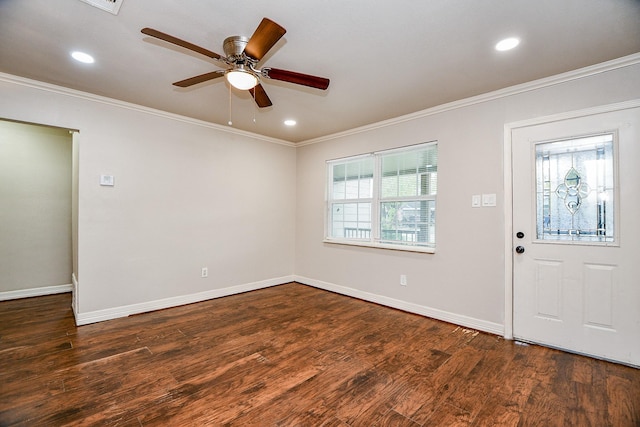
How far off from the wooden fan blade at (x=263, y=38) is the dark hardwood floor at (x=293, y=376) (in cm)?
227

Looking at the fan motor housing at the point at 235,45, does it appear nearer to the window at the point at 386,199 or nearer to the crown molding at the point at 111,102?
the crown molding at the point at 111,102

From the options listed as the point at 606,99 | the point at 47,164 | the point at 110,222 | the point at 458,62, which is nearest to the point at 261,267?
the point at 110,222

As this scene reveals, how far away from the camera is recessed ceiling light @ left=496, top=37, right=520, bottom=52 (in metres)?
2.10

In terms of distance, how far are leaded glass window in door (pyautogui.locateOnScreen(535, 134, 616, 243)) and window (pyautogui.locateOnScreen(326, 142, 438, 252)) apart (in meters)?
1.07

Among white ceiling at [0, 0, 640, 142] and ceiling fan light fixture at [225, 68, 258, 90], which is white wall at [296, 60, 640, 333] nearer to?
white ceiling at [0, 0, 640, 142]

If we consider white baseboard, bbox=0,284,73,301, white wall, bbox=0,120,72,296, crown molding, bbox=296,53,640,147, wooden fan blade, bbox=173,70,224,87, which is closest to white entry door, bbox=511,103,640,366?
crown molding, bbox=296,53,640,147

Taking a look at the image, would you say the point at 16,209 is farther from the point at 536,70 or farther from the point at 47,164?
the point at 536,70

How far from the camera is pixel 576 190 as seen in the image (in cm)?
258

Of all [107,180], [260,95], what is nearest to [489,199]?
[260,95]

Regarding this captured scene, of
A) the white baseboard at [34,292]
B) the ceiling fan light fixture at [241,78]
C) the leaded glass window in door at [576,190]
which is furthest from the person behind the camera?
the white baseboard at [34,292]

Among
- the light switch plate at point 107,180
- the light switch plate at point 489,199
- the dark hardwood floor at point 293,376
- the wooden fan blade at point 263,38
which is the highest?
the wooden fan blade at point 263,38

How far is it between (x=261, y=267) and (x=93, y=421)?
10.1 feet

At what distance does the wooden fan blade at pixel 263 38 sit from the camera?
5.23ft

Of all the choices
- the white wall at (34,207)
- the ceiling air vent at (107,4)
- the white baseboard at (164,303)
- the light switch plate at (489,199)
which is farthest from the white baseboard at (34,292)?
the light switch plate at (489,199)
